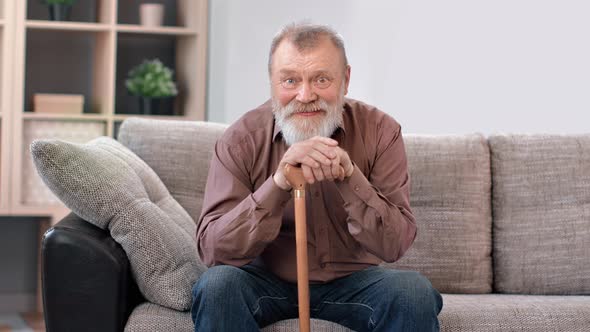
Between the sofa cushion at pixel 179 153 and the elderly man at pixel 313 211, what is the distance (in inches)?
17.2

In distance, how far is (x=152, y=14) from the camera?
4.93 meters

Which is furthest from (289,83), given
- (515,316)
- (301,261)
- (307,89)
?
(515,316)

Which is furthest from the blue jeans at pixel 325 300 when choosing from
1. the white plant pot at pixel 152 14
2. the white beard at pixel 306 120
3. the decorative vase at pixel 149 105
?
the white plant pot at pixel 152 14

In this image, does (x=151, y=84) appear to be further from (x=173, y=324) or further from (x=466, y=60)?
(x=173, y=324)

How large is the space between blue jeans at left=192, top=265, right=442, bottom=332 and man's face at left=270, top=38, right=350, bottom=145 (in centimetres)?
36

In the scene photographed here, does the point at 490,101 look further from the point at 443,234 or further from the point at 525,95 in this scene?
the point at 443,234

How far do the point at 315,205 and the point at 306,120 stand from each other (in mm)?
224

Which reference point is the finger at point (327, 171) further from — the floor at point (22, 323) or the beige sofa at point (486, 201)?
the floor at point (22, 323)

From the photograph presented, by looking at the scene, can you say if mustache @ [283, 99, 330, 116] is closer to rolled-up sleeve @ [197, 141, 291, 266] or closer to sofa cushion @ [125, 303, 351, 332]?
rolled-up sleeve @ [197, 141, 291, 266]

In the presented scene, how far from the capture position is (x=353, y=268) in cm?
235

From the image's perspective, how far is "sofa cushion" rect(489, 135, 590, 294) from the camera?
280 cm

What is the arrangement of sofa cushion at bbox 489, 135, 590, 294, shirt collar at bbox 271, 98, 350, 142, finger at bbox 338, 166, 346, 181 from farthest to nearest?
sofa cushion at bbox 489, 135, 590, 294
shirt collar at bbox 271, 98, 350, 142
finger at bbox 338, 166, 346, 181

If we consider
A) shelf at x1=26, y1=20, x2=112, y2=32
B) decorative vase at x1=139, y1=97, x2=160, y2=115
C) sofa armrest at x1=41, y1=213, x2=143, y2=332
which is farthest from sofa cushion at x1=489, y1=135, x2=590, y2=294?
shelf at x1=26, y1=20, x2=112, y2=32

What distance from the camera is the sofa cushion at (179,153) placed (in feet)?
9.29
